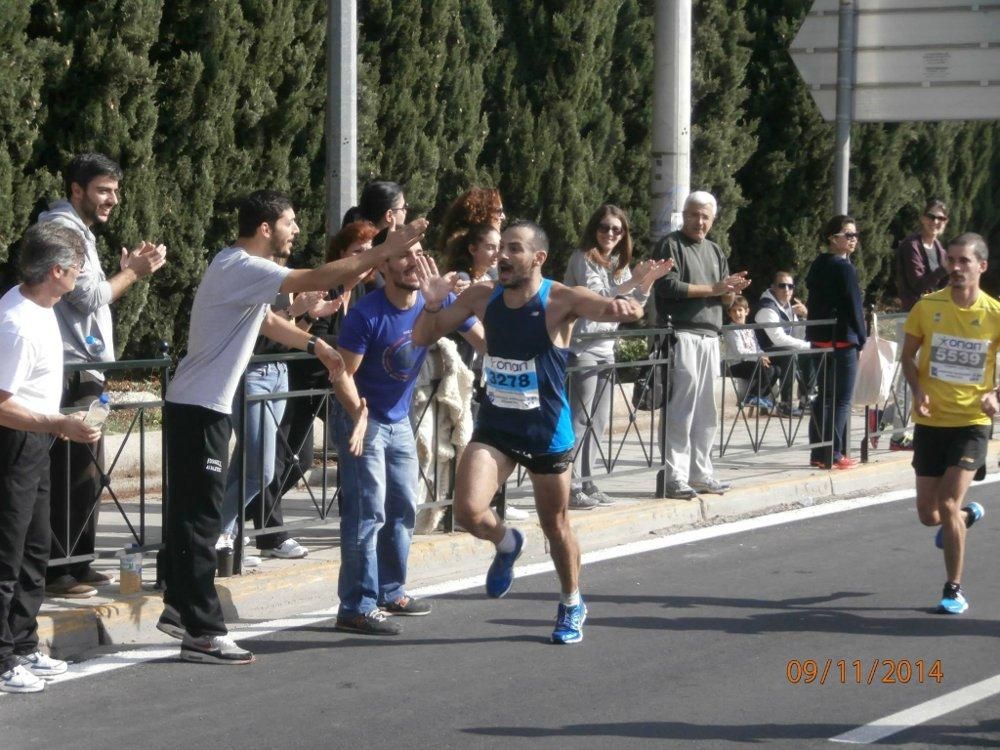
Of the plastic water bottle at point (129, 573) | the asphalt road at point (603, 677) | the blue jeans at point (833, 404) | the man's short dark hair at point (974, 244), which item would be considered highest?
the man's short dark hair at point (974, 244)

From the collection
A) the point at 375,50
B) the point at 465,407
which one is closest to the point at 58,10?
the point at 375,50

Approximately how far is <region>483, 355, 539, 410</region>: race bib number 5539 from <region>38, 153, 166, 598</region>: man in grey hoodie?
1603 millimetres

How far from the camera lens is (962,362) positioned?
820 cm

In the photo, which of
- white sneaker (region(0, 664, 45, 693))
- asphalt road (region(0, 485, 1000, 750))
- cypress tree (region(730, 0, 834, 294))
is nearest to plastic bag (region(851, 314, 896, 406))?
asphalt road (region(0, 485, 1000, 750))

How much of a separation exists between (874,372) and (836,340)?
0.41 meters

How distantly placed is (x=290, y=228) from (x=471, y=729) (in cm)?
227

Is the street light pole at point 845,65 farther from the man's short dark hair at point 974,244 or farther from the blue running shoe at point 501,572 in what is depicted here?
the blue running shoe at point 501,572

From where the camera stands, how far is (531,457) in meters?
7.29

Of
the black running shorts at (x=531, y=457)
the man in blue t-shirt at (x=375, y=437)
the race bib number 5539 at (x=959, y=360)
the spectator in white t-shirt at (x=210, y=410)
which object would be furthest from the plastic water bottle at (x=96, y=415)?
the race bib number 5539 at (x=959, y=360)

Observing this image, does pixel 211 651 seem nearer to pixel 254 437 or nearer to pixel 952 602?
pixel 254 437

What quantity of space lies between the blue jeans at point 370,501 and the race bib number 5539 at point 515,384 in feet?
1.86

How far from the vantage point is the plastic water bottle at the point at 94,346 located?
7.79 metres
